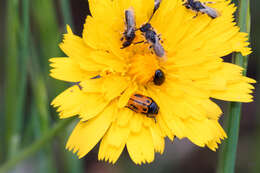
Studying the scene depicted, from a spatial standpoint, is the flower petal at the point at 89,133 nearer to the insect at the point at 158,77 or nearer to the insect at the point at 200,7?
the insect at the point at 158,77

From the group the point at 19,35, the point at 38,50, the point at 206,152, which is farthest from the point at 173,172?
the point at 19,35

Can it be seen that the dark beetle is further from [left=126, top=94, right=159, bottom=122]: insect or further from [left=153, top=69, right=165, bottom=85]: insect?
[left=126, top=94, right=159, bottom=122]: insect

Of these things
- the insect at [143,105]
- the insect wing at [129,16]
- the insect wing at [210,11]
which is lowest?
the insect at [143,105]

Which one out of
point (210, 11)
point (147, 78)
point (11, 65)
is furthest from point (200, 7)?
point (11, 65)

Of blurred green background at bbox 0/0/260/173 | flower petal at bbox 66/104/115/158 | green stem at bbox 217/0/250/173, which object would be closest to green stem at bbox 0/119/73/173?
blurred green background at bbox 0/0/260/173

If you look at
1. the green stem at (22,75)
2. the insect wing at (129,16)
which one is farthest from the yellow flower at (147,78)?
the green stem at (22,75)
